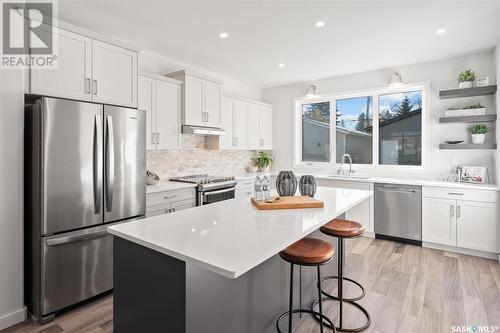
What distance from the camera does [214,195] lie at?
3.90m

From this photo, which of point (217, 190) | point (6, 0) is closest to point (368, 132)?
point (217, 190)

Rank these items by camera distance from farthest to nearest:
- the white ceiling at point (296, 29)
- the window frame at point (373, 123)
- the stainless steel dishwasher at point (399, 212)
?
1. the window frame at point (373, 123)
2. the stainless steel dishwasher at point (399, 212)
3. the white ceiling at point (296, 29)

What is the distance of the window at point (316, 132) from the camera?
5.59 metres

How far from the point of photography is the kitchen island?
1277 mm

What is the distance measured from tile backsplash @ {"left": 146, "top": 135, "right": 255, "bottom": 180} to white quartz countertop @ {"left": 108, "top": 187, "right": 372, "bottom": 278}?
2084 mm

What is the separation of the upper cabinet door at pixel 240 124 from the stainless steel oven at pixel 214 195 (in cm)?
114

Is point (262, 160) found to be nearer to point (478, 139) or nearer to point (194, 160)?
point (194, 160)

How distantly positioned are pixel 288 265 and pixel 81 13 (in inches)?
123

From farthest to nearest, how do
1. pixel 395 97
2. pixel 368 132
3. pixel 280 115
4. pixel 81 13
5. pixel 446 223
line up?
pixel 280 115, pixel 368 132, pixel 395 97, pixel 446 223, pixel 81 13

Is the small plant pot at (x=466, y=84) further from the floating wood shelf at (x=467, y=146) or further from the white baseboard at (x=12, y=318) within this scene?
the white baseboard at (x=12, y=318)

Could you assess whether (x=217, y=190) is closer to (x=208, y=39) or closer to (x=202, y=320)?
(x=208, y=39)

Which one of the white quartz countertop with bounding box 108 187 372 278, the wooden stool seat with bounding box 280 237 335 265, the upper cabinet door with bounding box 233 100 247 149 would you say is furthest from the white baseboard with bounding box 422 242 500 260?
the upper cabinet door with bounding box 233 100 247 149

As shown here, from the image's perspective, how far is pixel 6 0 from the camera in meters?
2.15

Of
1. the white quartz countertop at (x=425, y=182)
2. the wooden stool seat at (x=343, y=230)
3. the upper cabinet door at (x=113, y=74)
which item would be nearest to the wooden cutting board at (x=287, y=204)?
the wooden stool seat at (x=343, y=230)
